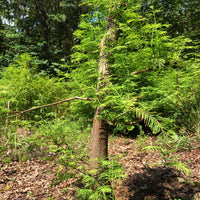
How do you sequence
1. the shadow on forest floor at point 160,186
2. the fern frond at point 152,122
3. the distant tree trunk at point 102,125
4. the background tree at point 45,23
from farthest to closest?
the background tree at point 45,23 < the shadow on forest floor at point 160,186 < the distant tree trunk at point 102,125 < the fern frond at point 152,122

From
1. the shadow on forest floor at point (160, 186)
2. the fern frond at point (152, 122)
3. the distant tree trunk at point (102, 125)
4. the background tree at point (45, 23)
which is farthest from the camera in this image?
the background tree at point (45, 23)

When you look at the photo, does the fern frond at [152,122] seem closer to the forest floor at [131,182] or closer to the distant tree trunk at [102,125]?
the distant tree trunk at [102,125]

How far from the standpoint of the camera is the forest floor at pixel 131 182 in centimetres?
203

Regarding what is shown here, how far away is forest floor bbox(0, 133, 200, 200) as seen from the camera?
2029 mm

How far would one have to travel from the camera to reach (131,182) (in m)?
2.28

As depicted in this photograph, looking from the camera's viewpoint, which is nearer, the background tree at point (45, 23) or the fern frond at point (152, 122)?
the fern frond at point (152, 122)

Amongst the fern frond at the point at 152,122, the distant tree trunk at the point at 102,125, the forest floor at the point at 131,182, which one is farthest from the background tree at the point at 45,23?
the fern frond at the point at 152,122

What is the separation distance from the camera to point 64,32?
36.7ft

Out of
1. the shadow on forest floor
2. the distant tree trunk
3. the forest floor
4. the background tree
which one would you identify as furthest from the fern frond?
the background tree

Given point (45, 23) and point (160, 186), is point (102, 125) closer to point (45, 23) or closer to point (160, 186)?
point (160, 186)

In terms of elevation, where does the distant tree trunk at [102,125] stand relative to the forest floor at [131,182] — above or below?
above

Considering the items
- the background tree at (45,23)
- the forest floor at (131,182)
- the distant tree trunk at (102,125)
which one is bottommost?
the forest floor at (131,182)

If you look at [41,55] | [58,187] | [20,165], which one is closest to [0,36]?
[41,55]

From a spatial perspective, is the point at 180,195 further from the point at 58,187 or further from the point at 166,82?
the point at 166,82
